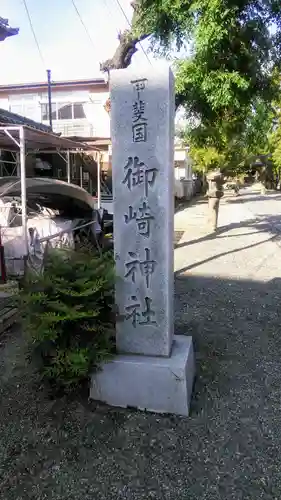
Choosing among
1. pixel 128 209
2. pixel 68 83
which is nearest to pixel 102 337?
pixel 128 209

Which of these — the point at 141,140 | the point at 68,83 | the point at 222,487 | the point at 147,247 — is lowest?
the point at 222,487

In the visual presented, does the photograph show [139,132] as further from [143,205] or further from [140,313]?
[140,313]

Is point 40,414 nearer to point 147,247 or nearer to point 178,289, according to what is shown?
point 147,247

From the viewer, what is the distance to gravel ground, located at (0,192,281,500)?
89.4 inches

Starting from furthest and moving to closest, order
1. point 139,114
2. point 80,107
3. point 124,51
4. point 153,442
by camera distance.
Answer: point 80,107
point 124,51
point 139,114
point 153,442

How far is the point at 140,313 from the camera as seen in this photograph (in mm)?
3008

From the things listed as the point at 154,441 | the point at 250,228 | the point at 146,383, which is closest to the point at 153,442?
the point at 154,441

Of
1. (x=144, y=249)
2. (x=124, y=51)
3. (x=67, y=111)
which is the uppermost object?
(x=67, y=111)

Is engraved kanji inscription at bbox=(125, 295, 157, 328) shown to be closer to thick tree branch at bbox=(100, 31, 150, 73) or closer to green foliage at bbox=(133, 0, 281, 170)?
green foliage at bbox=(133, 0, 281, 170)

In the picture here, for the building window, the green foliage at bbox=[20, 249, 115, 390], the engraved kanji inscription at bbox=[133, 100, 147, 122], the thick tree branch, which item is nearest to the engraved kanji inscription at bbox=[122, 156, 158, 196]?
the engraved kanji inscription at bbox=[133, 100, 147, 122]

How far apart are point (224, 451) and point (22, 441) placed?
1.40 m

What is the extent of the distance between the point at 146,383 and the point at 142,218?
1277 millimetres

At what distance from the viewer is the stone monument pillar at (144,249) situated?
9.03 feet

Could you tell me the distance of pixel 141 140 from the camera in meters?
2.77
